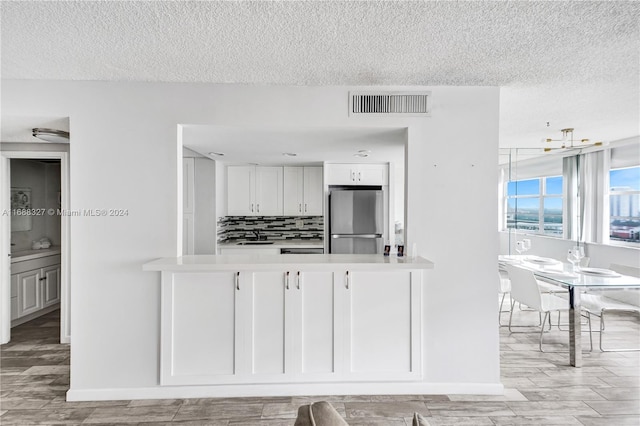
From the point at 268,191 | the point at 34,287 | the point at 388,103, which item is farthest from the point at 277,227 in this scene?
the point at 388,103

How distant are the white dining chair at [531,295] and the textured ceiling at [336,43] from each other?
183 centimetres

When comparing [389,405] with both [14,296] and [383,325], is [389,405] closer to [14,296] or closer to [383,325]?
[383,325]

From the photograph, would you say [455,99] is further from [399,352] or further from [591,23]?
[399,352]

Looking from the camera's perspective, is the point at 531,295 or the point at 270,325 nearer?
the point at 270,325

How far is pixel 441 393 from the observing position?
2643 mm

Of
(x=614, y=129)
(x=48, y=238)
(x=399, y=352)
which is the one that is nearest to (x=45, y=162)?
(x=48, y=238)

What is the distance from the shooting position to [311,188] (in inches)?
216

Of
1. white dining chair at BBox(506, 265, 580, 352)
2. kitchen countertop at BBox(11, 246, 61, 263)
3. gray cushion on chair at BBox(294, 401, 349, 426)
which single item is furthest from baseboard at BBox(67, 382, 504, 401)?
kitchen countertop at BBox(11, 246, 61, 263)

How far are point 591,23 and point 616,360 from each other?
3.18 metres

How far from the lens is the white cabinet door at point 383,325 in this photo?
258cm

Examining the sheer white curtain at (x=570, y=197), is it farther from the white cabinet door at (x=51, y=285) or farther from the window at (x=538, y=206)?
the white cabinet door at (x=51, y=285)

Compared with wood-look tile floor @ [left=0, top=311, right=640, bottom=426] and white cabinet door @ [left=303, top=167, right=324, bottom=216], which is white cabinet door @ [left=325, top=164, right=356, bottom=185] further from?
wood-look tile floor @ [left=0, top=311, right=640, bottom=426]

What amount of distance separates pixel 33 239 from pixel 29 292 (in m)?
0.84

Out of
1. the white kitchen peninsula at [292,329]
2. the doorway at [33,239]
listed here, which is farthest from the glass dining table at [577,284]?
the doorway at [33,239]
